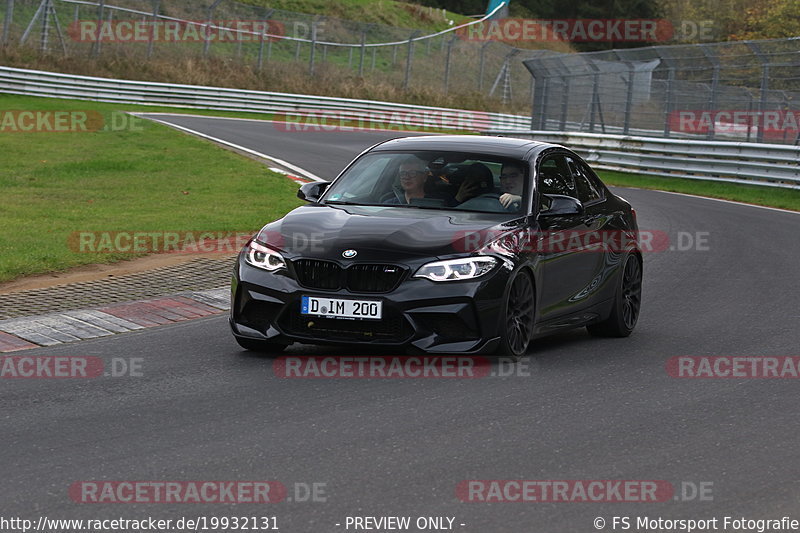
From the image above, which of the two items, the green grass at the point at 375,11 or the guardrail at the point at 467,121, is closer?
the guardrail at the point at 467,121

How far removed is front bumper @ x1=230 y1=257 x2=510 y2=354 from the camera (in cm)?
785

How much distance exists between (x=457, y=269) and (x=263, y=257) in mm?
1284

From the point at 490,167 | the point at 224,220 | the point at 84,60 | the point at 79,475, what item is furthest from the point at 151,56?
the point at 79,475

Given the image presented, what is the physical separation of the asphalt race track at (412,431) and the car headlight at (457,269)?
25.7 inches

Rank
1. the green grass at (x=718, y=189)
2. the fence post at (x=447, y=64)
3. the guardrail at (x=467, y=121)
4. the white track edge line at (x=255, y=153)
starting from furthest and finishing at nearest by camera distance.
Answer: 1. the fence post at (x=447, y=64)
2. the guardrail at (x=467, y=121)
3. the green grass at (x=718, y=189)
4. the white track edge line at (x=255, y=153)

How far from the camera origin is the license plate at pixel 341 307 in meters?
7.85

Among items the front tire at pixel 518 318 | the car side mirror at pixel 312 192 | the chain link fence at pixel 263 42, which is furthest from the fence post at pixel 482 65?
the front tire at pixel 518 318

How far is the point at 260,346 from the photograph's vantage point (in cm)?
854

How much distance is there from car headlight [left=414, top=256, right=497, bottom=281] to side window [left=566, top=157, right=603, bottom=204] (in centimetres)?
205

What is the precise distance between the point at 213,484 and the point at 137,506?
401 millimetres

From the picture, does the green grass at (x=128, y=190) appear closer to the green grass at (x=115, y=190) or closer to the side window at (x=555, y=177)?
the green grass at (x=115, y=190)
